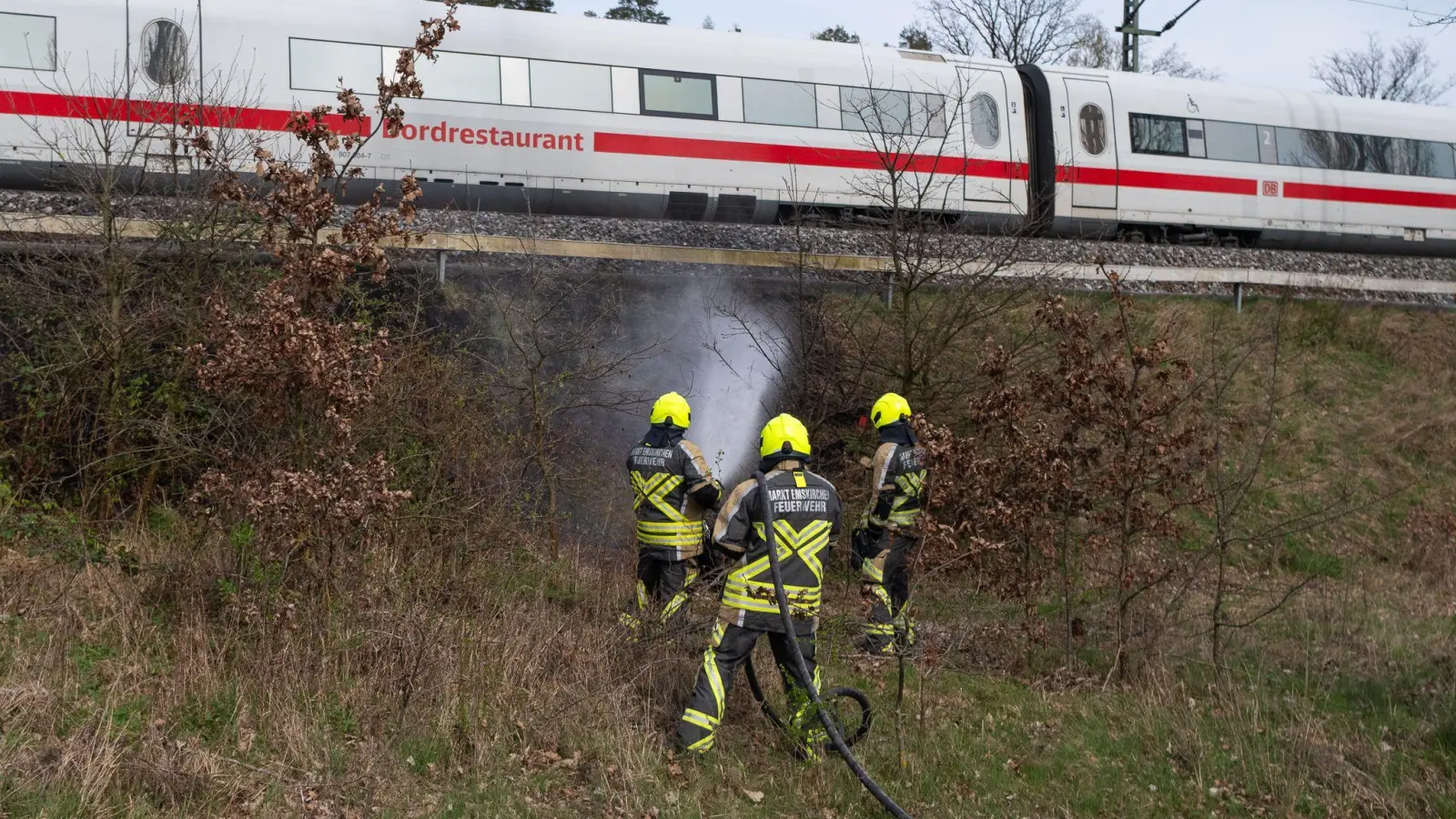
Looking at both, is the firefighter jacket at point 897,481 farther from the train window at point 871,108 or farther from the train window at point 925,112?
the train window at point 925,112

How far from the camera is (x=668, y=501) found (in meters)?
Result: 8.45

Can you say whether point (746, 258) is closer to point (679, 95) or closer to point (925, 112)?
point (679, 95)

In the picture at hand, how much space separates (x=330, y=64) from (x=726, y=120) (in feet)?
16.6

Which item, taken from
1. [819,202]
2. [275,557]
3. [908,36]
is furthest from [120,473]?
[908,36]

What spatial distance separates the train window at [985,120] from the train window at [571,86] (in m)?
5.45

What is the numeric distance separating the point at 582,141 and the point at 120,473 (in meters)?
8.09

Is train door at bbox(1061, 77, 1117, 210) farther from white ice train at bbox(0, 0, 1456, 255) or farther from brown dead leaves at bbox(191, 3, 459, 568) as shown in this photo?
brown dead leaves at bbox(191, 3, 459, 568)

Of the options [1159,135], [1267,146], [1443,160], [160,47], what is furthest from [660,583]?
[1443,160]

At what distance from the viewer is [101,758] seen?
570 centimetres

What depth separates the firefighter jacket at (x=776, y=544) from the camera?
6777 millimetres

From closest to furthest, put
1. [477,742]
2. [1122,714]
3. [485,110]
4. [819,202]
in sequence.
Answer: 1. [477,742]
2. [1122,714]
3. [485,110]
4. [819,202]

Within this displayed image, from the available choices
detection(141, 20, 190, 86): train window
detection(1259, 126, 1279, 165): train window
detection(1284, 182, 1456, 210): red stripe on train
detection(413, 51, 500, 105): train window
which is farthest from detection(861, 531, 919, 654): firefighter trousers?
detection(1284, 182, 1456, 210): red stripe on train

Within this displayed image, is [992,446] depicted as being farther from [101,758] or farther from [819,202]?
[101,758]

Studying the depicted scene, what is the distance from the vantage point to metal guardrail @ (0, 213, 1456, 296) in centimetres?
1143
